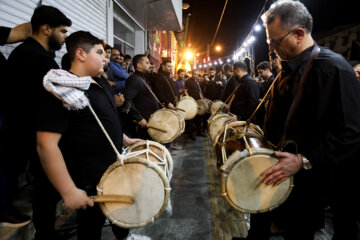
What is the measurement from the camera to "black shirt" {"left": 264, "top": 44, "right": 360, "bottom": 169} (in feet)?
4.31

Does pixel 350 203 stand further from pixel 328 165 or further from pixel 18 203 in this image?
pixel 18 203

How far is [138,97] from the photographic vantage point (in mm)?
4074

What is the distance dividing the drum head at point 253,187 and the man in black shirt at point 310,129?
0.19ft

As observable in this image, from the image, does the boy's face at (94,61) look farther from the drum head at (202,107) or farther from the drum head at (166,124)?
the drum head at (202,107)

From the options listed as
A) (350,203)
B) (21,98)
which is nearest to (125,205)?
(21,98)

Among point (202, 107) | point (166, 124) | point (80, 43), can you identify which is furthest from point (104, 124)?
point (202, 107)

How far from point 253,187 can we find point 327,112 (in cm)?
71

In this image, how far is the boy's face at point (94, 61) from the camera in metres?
1.62

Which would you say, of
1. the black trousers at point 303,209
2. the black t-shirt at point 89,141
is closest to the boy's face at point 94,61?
the black t-shirt at point 89,141

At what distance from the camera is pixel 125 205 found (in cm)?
147

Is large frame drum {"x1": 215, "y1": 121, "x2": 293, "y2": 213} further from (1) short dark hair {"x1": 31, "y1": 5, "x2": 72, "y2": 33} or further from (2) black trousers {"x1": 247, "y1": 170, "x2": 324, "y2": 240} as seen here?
(1) short dark hair {"x1": 31, "y1": 5, "x2": 72, "y2": 33}

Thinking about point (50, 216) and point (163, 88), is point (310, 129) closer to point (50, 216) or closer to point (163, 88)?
point (50, 216)

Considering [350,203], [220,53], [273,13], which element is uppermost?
[220,53]

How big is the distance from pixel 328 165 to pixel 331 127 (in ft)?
0.82
